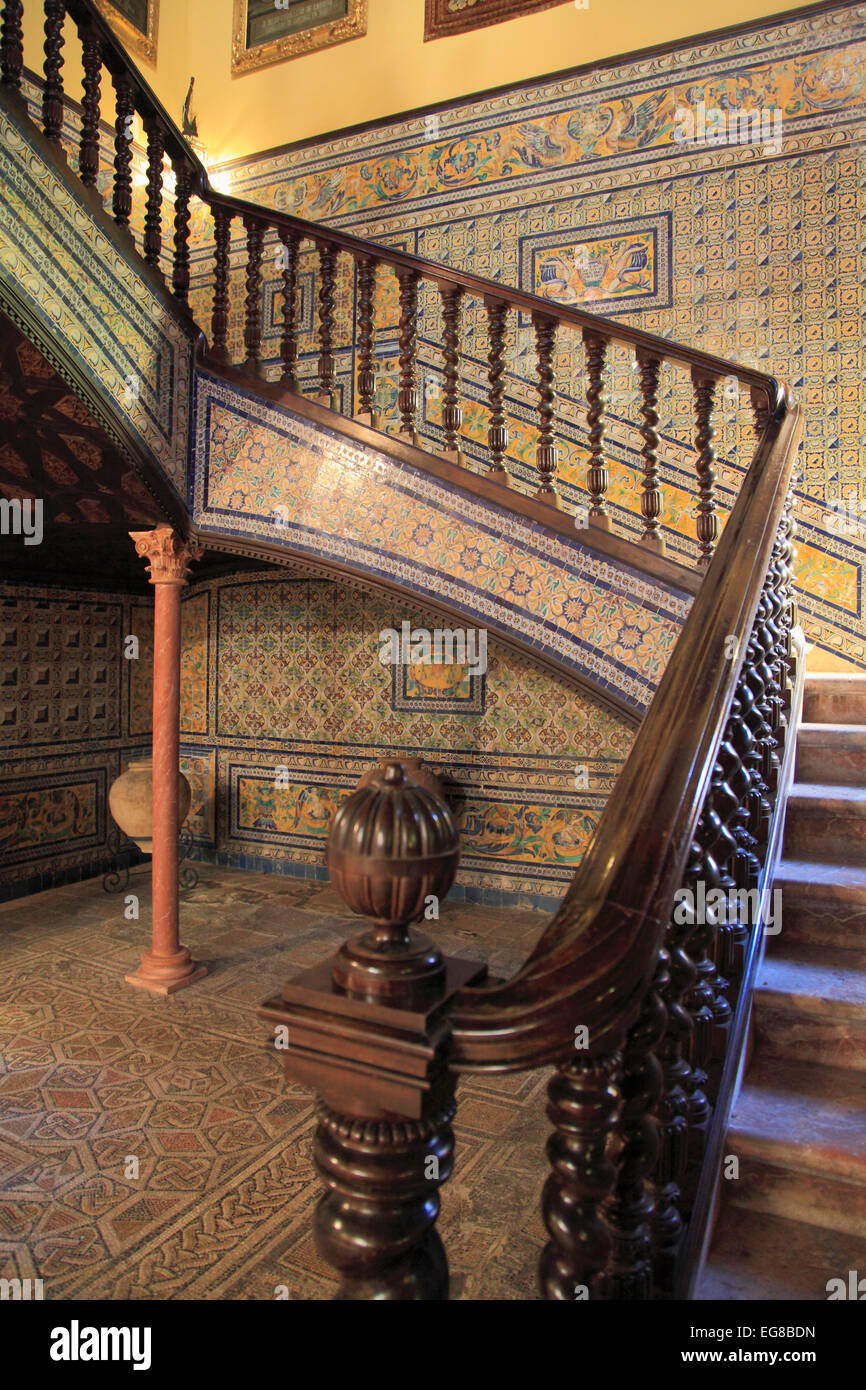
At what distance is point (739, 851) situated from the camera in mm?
1862

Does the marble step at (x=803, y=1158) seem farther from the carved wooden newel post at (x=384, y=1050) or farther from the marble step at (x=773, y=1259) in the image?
the carved wooden newel post at (x=384, y=1050)

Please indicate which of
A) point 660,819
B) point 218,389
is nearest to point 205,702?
point 218,389

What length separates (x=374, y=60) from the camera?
622 cm

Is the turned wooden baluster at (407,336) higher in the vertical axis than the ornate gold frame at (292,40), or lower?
lower

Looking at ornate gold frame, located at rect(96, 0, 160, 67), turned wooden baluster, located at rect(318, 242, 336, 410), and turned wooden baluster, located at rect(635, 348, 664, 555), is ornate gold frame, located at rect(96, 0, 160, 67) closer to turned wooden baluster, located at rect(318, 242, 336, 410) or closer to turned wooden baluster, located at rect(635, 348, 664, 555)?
turned wooden baluster, located at rect(318, 242, 336, 410)

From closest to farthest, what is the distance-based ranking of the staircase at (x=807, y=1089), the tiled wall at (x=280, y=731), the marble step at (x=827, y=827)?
the staircase at (x=807, y=1089) < the marble step at (x=827, y=827) < the tiled wall at (x=280, y=731)

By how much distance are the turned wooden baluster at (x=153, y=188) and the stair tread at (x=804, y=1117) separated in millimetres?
3960

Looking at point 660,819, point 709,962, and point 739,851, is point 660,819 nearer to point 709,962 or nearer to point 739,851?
point 709,962

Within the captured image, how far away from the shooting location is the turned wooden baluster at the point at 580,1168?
3.27ft

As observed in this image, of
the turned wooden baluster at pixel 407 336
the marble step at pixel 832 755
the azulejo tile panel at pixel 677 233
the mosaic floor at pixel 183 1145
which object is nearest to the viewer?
the mosaic floor at pixel 183 1145

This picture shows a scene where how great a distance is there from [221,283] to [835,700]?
11.0 feet

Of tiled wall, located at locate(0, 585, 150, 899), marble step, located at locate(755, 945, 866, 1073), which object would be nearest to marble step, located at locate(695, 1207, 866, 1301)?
marble step, located at locate(755, 945, 866, 1073)

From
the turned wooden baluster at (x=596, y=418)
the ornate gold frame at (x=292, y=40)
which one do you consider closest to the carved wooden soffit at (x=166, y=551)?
the turned wooden baluster at (x=596, y=418)

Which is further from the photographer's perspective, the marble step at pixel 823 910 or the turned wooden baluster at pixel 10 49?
the turned wooden baluster at pixel 10 49
